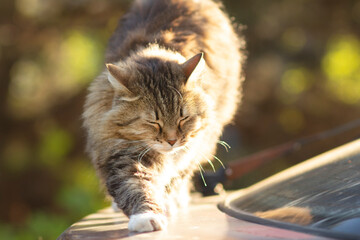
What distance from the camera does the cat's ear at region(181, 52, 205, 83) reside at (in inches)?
108

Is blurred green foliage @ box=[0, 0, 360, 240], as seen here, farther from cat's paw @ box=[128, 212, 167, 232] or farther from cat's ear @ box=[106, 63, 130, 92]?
cat's paw @ box=[128, 212, 167, 232]

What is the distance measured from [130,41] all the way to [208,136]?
76 cm

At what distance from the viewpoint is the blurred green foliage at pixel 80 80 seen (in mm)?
6684

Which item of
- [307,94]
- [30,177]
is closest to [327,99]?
[307,94]

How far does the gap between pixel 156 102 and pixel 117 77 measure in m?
0.26

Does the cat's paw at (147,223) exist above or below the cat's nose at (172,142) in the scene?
below

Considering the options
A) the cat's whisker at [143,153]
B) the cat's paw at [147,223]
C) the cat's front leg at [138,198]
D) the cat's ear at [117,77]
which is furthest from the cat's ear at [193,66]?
the cat's paw at [147,223]

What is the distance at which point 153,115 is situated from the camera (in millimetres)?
2721

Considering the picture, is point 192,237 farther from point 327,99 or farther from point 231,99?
point 327,99

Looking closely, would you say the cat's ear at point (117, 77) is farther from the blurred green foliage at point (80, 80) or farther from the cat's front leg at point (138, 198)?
the blurred green foliage at point (80, 80)

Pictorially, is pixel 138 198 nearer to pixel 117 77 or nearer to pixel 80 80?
pixel 117 77

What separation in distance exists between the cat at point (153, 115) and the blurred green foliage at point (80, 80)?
3.44 metres

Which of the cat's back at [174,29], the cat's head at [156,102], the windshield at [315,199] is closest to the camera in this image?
the windshield at [315,199]

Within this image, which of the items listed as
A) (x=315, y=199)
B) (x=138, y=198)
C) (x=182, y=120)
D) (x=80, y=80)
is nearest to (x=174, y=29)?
(x=182, y=120)
